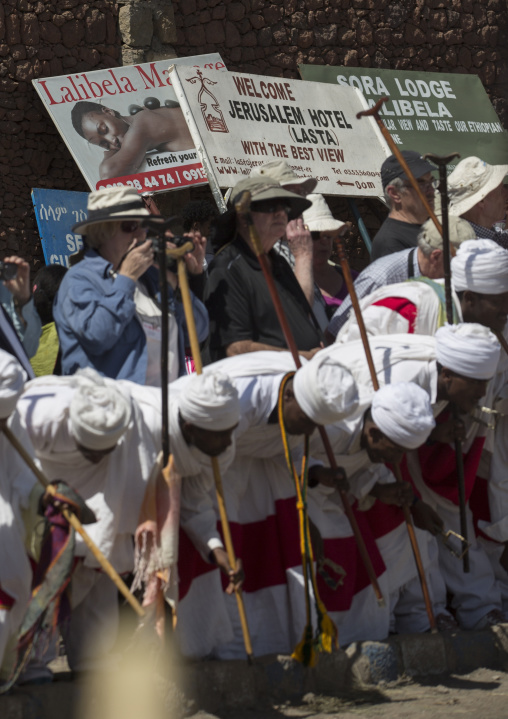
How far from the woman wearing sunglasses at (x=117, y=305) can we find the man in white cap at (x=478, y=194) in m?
2.07

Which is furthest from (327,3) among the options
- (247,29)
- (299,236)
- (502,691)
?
(502,691)

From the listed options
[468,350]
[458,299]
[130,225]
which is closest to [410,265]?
[458,299]

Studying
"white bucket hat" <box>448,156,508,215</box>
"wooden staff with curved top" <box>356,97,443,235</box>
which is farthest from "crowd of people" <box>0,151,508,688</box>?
"white bucket hat" <box>448,156,508,215</box>

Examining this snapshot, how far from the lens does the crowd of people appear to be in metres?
4.55

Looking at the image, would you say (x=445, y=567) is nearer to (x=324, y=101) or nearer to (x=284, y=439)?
(x=284, y=439)

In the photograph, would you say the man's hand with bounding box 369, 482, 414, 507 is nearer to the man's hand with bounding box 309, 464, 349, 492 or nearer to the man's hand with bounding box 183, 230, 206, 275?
the man's hand with bounding box 309, 464, 349, 492

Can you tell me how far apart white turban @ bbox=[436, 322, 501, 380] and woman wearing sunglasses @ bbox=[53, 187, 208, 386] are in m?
1.10

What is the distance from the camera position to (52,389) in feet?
15.3

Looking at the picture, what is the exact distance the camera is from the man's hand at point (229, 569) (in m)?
4.75

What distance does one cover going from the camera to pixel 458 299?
237 inches

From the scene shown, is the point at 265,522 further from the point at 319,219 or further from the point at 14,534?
the point at 319,219

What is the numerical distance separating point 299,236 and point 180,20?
545 centimetres

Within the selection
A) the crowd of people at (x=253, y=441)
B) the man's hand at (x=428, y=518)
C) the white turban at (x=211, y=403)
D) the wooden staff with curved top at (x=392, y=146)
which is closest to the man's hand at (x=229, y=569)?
the crowd of people at (x=253, y=441)

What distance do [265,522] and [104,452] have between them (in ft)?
3.62
